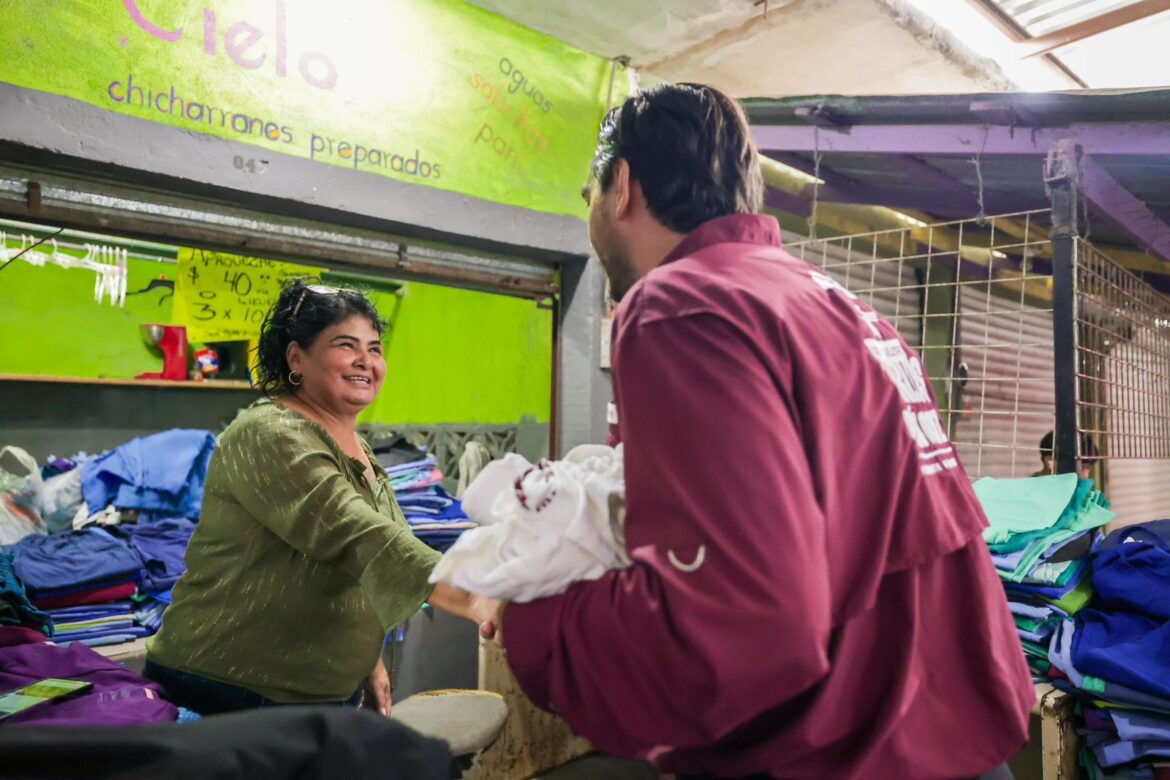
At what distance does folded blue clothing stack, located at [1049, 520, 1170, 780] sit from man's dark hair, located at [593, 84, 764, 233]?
198cm

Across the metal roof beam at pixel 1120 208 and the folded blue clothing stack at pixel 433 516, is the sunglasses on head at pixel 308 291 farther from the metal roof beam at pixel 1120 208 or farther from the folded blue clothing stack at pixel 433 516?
the metal roof beam at pixel 1120 208

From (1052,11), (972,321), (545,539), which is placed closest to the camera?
(545,539)

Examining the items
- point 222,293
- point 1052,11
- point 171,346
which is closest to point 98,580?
point 222,293

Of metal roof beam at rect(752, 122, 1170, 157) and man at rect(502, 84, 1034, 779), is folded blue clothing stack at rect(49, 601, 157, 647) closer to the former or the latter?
man at rect(502, 84, 1034, 779)

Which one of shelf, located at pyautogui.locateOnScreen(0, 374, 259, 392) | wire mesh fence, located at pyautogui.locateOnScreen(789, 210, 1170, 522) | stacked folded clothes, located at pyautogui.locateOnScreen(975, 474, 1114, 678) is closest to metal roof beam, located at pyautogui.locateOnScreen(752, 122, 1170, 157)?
wire mesh fence, located at pyautogui.locateOnScreen(789, 210, 1170, 522)

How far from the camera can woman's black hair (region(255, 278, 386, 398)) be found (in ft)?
8.08

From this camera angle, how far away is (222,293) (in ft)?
10.3

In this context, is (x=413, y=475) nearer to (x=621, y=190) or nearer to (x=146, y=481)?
(x=146, y=481)

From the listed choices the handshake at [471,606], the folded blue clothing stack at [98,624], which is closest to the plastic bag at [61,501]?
the folded blue clothing stack at [98,624]

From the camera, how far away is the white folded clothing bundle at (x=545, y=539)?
3.15 feet

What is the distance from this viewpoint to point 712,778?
1.02 meters

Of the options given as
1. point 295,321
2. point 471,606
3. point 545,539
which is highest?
point 295,321

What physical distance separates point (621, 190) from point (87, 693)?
5.70 ft

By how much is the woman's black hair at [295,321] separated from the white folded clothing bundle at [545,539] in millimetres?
1609
